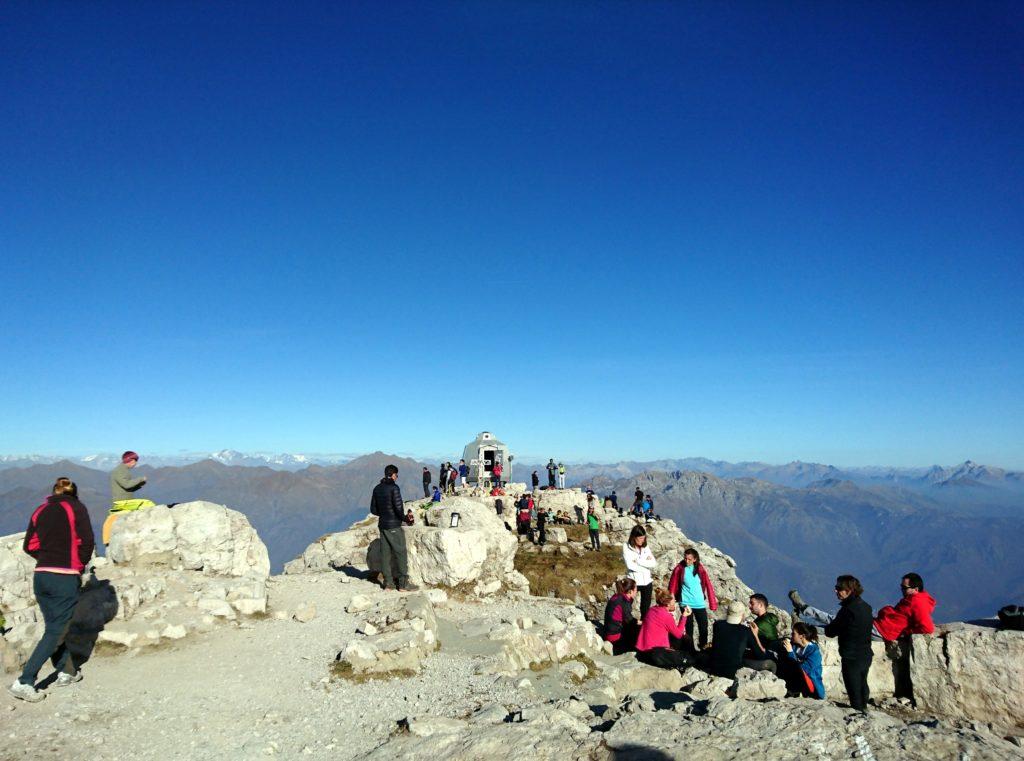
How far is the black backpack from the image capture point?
1051 cm

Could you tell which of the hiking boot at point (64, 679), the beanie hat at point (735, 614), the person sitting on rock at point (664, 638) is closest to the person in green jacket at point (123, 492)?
the hiking boot at point (64, 679)

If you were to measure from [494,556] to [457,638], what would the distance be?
614 centimetres

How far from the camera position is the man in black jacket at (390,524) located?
14.3 m

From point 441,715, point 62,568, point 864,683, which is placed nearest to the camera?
point 62,568

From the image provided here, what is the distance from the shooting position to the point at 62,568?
26.5 ft

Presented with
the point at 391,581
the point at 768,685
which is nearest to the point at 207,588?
the point at 391,581

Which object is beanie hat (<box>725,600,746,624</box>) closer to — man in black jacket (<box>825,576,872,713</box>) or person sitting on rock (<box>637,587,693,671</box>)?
person sitting on rock (<box>637,587,693,671</box>)

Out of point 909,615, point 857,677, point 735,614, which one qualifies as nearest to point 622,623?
point 735,614

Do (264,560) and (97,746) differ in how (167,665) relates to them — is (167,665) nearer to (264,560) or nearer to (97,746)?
(97,746)

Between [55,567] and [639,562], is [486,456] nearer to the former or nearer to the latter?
[639,562]

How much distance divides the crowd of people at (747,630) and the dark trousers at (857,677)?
0.6 inches

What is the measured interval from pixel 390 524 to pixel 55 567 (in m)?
7.53

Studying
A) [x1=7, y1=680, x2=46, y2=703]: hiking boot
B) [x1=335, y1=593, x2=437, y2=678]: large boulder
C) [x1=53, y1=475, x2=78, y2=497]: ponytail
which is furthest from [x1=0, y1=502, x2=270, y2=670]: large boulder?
[x1=335, y1=593, x2=437, y2=678]: large boulder

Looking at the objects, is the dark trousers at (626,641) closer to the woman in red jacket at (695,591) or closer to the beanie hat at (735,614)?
the woman in red jacket at (695,591)
